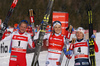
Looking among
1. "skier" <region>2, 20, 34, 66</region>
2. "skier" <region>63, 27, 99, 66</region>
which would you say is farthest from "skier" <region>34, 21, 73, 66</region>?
"skier" <region>2, 20, 34, 66</region>

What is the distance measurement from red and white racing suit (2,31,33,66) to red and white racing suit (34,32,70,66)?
261 millimetres

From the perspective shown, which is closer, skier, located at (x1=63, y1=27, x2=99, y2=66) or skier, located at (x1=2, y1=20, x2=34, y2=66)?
skier, located at (x1=63, y1=27, x2=99, y2=66)

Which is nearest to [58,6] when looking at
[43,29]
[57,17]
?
[57,17]

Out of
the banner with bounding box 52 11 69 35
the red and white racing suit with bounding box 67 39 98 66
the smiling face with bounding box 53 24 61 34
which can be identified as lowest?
the red and white racing suit with bounding box 67 39 98 66

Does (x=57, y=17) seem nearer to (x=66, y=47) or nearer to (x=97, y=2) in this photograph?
(x=66, y=47)

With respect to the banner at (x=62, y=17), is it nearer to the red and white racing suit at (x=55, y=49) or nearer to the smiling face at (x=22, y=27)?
the red and white racing suit at (x=55, y=49)

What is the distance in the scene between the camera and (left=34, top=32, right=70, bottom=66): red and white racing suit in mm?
4637

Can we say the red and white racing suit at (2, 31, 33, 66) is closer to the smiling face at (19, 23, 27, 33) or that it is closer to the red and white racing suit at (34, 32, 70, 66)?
the smiling face at (19, 23, 27, 33)

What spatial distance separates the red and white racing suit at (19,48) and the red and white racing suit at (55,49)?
0.26m

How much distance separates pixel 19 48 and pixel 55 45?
0.80 meters

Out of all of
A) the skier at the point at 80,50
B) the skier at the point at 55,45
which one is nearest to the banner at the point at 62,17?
the skier at the point at 55,45

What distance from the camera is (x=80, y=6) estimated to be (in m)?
40.4

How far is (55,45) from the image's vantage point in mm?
4672

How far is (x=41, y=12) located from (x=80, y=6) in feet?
24.7
